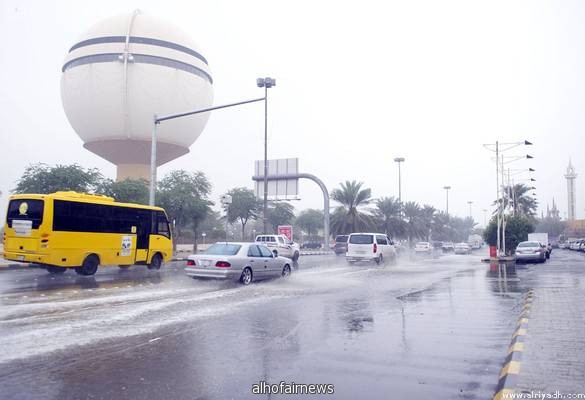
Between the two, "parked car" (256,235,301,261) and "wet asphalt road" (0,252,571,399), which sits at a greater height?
"parked car" (256,235,301,261)

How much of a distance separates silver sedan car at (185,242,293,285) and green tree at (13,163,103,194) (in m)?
20.7

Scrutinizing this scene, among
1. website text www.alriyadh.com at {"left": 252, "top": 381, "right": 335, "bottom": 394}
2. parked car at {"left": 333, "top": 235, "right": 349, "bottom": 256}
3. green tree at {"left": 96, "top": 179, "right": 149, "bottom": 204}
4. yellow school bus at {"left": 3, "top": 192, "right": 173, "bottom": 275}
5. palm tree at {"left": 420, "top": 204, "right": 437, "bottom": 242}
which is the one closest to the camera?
website text www.alriyadh.com at {"left": 252, "top": 381, "right": 335, "bottom": 394}

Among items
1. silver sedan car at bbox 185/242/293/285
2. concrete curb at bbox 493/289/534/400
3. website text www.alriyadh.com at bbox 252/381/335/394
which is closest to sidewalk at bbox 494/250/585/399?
concrete curb at bbox 493/289/534/400

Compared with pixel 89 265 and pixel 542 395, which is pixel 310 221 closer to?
pixel 89 265

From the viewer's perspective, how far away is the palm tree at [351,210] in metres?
53.6

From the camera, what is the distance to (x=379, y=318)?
1009 cm

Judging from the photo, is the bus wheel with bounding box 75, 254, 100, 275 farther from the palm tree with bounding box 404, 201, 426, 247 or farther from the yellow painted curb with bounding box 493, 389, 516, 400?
the palm tree with bounding box 404, 201, 426, 247

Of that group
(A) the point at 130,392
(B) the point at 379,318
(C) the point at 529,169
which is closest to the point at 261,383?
(A) the point at 130,392

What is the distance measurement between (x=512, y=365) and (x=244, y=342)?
3.84 m

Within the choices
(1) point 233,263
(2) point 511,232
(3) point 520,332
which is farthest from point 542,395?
(2) point 511,232

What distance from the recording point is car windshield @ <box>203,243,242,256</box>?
16531mm

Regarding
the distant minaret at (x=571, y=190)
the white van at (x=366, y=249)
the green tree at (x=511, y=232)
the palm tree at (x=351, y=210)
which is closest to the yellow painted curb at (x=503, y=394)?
the white van at (x=366, y=249)

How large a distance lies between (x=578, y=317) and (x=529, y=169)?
38072 mm

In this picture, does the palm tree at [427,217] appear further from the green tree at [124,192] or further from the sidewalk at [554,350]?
the sidewalk at [554,350]
